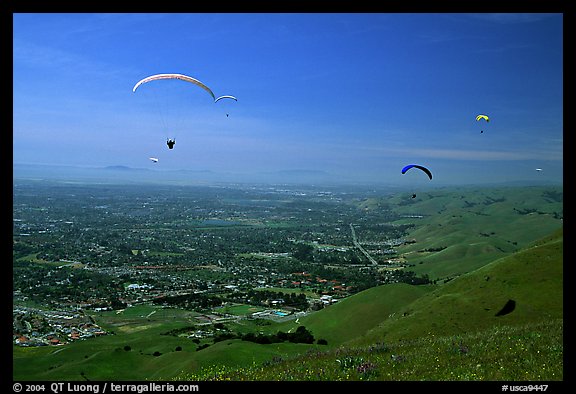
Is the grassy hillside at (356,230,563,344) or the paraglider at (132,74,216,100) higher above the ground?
the paraglider at (132,74,216,100)

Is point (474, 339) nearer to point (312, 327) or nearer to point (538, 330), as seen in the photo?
point (538, 330)

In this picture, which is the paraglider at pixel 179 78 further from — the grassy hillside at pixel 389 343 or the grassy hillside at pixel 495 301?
the grassy hillside at pixel 495 301

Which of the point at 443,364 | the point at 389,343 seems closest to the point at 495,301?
the point at 389,343

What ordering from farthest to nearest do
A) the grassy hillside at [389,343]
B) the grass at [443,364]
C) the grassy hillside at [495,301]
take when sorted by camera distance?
the grassy hillside at [495,301]
the grassy hillside at [389,343]
the grass at [443,364]

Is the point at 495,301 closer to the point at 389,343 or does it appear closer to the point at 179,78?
the point at 389,343

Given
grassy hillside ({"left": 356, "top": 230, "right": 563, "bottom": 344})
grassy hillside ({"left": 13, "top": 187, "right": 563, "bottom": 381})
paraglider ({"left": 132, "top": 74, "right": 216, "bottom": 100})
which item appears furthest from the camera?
grassy hillside ({"left": 356, "top": 230, "right": 563, "bottom": 344})

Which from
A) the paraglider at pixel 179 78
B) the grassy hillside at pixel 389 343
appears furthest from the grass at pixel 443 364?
the paraglider at pixel 179 78

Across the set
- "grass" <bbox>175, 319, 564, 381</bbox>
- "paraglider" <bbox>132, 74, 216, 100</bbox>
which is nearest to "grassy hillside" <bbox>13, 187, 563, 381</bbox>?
"grass" <bbox>175, 319, 564, 381</bbox>

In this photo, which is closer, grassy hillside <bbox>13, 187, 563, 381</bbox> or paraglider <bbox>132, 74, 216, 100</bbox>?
grassy hillside <bbox>13, 187, 563, 381</bbox>

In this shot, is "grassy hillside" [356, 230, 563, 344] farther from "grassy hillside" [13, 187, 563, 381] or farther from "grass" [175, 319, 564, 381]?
"grass" [175, 319, 564, 381]
